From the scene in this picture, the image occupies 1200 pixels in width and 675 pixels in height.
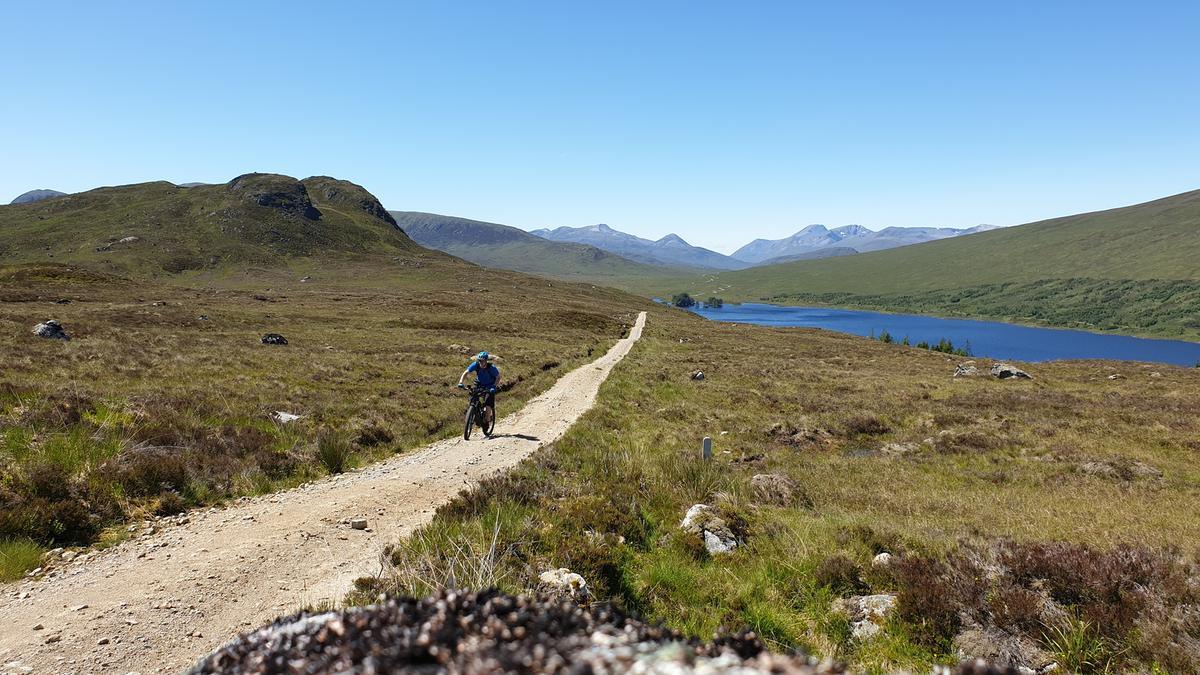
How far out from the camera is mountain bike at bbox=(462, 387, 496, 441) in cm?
1723

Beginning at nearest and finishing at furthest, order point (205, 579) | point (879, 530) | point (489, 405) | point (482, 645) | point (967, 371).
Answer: point (482, 645)
point (205, 579)
point (879, 530)
point (489, 405)
point (967, 371)

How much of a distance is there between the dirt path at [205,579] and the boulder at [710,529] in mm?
5009

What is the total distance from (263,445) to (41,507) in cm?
498

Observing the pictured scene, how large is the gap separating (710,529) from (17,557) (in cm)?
1030

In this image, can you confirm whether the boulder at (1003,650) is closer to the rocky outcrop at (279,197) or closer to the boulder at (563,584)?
the boulder at (563,584)

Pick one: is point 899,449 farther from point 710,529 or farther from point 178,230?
point 178,230

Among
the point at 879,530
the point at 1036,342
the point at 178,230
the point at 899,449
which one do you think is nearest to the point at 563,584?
the point at 879,530

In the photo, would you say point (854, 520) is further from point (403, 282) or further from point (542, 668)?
point (403, 282)

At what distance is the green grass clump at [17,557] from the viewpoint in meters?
7.01

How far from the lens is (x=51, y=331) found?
1136 inches

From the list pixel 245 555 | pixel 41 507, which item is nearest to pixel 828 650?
pixel 245 555

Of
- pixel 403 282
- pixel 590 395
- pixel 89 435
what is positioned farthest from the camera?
pixel 403 282

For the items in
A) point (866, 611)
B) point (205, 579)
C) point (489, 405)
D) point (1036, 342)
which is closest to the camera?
point (866, 611)

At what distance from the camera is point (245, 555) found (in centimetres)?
812
